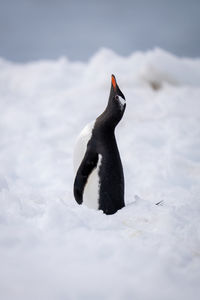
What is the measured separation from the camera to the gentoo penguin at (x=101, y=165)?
2.46 metres

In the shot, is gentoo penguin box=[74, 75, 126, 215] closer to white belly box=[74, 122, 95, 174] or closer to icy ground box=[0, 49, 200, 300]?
white belly box=[74, 122, 95, 174]

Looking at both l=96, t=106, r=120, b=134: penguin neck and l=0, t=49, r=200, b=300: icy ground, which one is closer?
l=0, t=49, r=200, b=300: icy ground

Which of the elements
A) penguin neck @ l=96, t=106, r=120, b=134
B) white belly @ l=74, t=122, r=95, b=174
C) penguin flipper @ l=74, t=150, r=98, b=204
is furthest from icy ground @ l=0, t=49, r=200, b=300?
penguin neck @ l=96, t=106, r=120, b=134

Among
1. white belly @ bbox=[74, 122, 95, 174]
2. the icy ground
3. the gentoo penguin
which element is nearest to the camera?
the icy ground

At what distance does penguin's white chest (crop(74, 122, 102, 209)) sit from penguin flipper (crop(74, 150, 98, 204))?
0.02 meters

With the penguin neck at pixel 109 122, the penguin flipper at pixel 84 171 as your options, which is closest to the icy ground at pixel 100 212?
the penguin flipper at pixel 84 171

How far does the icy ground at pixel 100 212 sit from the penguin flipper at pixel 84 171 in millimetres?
150

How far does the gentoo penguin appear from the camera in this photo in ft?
8.07

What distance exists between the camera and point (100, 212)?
1.94m

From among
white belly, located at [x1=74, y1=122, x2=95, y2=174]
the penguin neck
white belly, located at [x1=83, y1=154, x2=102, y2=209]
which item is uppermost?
the penguin neck

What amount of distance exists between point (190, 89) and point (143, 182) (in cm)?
673

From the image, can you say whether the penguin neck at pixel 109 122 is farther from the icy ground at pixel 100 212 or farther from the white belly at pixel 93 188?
the icy ground at pixel 100 212

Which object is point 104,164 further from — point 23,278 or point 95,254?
point 23,278

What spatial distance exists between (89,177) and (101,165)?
0.14 m
